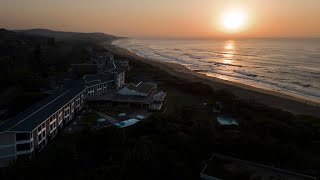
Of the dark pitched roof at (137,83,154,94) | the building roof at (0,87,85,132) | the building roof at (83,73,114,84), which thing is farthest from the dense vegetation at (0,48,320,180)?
the building roof at (83,73,114,84)

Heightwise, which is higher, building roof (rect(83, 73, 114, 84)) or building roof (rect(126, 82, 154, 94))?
building roof (rect(83, 73, 114, 84))

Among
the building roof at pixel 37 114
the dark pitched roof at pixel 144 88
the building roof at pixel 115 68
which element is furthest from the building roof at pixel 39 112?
the building roof at pixel 115 68

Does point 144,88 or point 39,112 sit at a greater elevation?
point 144,88

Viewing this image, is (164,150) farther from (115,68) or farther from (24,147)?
(115,68)

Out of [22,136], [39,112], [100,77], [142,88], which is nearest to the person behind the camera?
[22,136]

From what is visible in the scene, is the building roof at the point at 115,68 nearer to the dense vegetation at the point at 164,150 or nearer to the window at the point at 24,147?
the dense vegetation at the point at 164,150

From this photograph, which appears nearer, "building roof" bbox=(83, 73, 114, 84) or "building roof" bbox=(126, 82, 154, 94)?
"building roof" bbox=(126, 82, 154, 94)

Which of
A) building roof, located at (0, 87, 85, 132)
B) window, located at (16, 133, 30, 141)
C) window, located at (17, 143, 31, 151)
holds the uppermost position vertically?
building roof, located at (0, 87, 85, 132)

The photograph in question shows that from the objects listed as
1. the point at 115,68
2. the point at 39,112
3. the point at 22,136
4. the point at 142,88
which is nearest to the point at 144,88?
the point at 142,88

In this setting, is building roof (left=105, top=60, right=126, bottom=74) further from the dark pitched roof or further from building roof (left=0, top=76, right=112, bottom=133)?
building roof (left=0, top=76, right=112, bottom=133)
